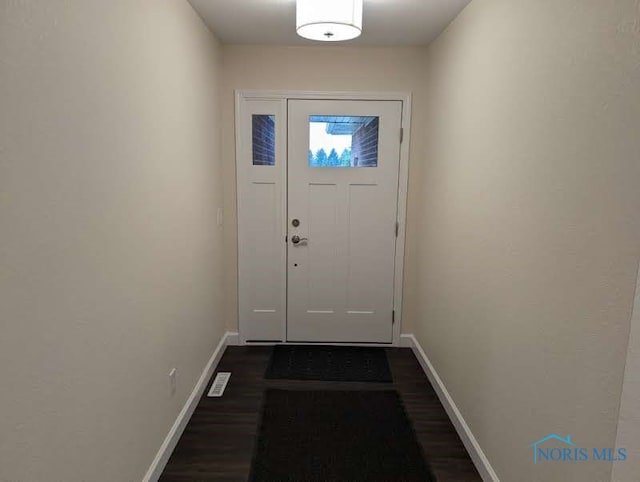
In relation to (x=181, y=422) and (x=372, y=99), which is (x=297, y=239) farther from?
(x=181, y=422)

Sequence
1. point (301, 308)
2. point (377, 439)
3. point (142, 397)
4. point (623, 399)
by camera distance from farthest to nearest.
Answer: point (301, 308)
point (377, 439)
point (142, 397)
point (623, 399)

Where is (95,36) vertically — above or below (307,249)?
above

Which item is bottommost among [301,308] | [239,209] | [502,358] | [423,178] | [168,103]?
[301,308]

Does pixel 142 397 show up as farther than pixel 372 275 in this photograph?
No

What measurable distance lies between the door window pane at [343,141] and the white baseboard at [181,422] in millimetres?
1712

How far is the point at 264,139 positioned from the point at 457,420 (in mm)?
2424

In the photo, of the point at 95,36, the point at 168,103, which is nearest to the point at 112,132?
the point at 95,36

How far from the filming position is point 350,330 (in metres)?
3.60

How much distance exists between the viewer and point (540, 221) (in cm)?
159

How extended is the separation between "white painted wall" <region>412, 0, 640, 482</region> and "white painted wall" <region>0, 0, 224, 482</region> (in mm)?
1612

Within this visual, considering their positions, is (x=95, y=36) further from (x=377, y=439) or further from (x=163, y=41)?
(x=377, y=439)

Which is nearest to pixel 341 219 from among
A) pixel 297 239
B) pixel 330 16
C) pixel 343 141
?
pixel 297 239

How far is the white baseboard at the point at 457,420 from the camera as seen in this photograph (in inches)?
79.6

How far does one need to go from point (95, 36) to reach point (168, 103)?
0.72 meters
